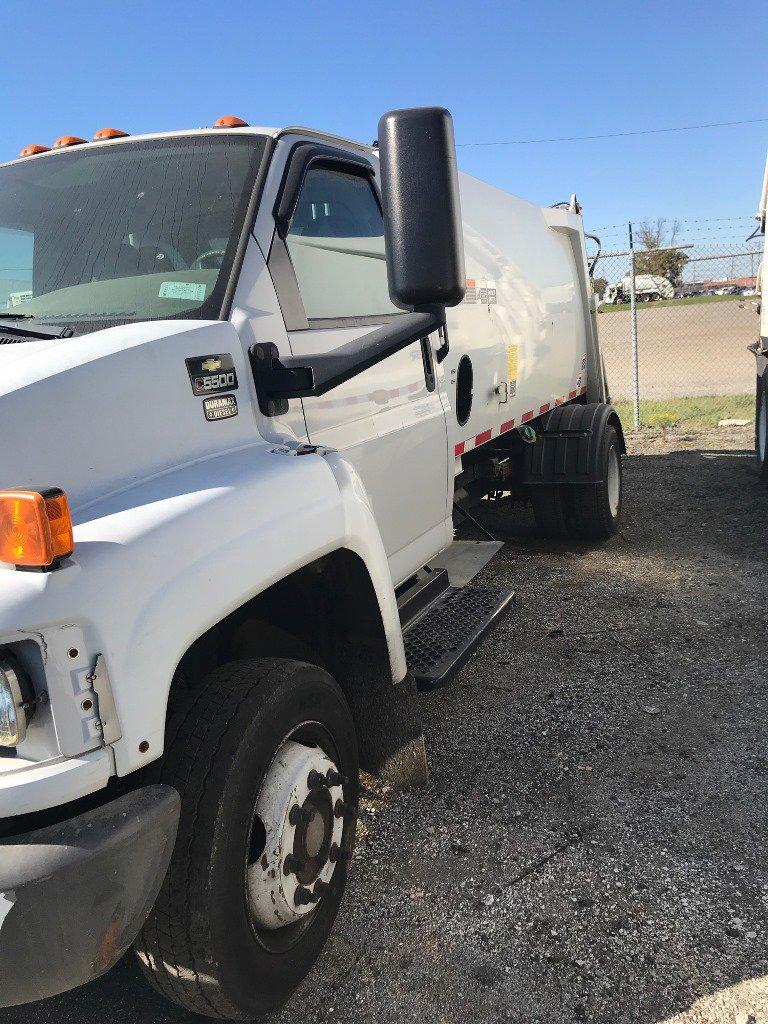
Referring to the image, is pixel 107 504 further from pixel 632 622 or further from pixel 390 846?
pixel 632 622

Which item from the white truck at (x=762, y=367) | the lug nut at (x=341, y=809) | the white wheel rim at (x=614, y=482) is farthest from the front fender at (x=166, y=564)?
the white truck at (x=762, y=367)

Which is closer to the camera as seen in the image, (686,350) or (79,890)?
(79,890)

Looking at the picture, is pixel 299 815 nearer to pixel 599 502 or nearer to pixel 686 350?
pixel 599 502

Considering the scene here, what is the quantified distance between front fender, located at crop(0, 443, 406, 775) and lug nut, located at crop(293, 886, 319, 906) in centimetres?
68

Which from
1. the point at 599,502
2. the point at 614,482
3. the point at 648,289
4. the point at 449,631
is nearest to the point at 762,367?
the point at 614,482

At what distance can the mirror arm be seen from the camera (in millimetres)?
2408

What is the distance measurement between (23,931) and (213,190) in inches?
83.0

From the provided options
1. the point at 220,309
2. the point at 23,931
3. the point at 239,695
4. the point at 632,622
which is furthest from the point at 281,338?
the point at 632,622

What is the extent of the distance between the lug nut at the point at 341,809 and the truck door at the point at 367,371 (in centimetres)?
109

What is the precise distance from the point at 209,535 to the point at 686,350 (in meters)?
19.1

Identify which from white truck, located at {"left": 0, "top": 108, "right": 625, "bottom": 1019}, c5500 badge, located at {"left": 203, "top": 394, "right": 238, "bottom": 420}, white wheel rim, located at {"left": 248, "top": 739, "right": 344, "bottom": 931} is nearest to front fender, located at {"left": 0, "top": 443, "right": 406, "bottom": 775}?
white truck, located at {"left": 0, "top": 108, "right": 625, "bottom": 1019}

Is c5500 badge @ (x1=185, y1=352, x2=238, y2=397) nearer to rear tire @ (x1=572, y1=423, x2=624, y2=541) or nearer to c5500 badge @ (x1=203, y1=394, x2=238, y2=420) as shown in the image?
c5500 badge @ (x1=203, y1=394, x2=238, y2=420)

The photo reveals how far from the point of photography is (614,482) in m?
6.75

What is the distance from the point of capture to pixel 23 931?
1.55 meters
